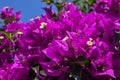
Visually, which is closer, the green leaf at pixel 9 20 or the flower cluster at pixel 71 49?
the flower cluster at pixel 71 49

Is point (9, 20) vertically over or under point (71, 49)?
under

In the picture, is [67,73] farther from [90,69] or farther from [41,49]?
[41,49]

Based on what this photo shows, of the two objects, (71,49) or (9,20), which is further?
(9,20)

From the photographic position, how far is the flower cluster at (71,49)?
139 centimetres

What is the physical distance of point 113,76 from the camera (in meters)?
1.39

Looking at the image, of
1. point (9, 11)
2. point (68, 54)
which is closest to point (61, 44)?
point (68, 54)

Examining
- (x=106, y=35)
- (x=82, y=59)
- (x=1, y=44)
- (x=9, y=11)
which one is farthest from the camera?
(x=9, y=11)

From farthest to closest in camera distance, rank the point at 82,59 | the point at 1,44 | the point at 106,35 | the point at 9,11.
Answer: the point at 9,11 < the point at 1,44 < the point at 106,35 < the point at 82,59

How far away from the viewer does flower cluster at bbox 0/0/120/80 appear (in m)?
1.39

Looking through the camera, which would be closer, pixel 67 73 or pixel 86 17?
pixel 67 73

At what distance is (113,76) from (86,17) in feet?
1.02

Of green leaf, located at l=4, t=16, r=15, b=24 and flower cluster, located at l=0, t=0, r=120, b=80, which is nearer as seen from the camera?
flower cluster, located at l=0, t=0, r=120, b=80

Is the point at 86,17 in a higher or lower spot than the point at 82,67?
higher

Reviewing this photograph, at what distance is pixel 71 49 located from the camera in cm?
138
